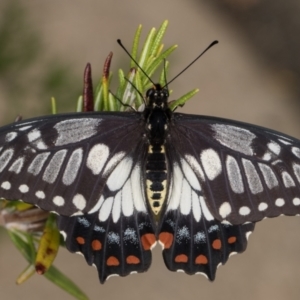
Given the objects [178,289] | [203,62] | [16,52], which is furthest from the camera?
[203,62]

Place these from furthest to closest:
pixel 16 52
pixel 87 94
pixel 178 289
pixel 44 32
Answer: pixel 44 32, pixel 178 289, pixel 16 52, pixel 87 94

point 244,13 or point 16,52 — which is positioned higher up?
point 244,13

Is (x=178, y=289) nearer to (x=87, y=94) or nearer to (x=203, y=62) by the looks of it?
(x=203, y=62)

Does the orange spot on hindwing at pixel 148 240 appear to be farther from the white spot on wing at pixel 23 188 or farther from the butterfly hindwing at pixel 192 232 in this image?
the white spot on wing at pixel 23 188

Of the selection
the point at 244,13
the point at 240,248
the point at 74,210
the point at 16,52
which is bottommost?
the point at 240,248

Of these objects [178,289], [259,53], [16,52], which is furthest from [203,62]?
[16,52]

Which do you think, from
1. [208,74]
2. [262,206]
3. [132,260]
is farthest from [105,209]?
[208,74]

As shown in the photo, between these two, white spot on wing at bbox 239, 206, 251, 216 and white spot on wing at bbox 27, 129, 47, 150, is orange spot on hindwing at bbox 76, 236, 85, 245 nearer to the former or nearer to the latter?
white spot on wing at bbox 27, 129, 47, 150
